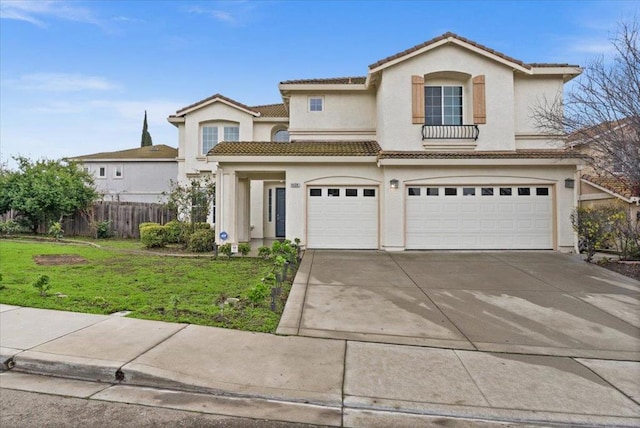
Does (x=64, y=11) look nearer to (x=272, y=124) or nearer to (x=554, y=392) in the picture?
(x=272, y=124)

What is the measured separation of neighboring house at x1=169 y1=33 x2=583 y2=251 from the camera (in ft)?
41.8

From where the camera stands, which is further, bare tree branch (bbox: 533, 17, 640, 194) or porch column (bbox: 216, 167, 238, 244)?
porch column (bbox: 216, 167, 238, 244)

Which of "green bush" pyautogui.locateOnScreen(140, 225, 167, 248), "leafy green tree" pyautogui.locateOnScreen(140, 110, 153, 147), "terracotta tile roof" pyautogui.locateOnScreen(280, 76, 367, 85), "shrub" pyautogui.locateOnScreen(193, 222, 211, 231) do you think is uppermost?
"leafy green tree" pyautogui.locateOnScreen(140, 110, 153, 147)

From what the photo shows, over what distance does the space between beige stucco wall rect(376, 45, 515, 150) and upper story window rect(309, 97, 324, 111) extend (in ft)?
10.8

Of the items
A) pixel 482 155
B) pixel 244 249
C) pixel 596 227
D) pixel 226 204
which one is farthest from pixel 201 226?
pixel 596 227

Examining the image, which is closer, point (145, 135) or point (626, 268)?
point (626, 268)

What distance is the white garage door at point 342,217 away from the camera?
13.2m

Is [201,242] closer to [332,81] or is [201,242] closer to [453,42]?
[332,81]

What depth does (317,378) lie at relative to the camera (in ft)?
12.9

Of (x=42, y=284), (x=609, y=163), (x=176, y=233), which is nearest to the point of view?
(x=42, y=284)

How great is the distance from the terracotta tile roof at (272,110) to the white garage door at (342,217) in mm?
8171

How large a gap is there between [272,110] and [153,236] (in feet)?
34.6

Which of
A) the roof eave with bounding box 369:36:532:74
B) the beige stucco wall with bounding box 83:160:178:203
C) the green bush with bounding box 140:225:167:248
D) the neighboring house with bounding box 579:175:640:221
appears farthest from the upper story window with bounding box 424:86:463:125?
the beige stucco wall with bounding box 83:160:178:203

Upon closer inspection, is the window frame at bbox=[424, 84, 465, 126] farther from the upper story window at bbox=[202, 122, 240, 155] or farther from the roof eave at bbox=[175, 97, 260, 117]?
the upper story window at bbox=[202, 122, 240, 155]
